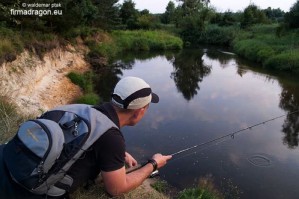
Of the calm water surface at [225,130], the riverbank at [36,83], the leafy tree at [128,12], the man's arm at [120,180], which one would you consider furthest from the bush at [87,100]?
the leafy tree at [128,12]

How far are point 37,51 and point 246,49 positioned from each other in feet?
61.3

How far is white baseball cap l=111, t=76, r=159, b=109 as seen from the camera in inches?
95.6

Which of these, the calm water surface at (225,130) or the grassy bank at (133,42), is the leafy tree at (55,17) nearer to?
the grassy bank at (133,42)

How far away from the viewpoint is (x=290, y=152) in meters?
8.99

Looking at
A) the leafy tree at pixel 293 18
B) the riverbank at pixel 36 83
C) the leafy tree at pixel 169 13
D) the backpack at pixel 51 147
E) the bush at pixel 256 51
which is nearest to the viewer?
the backpack at pixel 51 147

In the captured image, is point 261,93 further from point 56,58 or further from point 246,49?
point 246,49

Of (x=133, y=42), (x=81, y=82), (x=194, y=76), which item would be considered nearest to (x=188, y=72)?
(x=194, y=76)

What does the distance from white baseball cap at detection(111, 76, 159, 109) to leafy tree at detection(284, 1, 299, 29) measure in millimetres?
32119

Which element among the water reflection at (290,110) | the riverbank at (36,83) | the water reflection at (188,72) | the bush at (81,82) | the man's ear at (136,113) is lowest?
the water reflection at (188,72)

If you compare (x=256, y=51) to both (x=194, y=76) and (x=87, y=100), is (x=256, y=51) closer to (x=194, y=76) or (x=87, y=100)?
(x=194, y=76)

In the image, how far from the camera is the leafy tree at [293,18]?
31109 millimetres

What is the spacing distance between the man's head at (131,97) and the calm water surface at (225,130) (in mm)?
4931

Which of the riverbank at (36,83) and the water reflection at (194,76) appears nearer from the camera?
the riverbank at (36,83)

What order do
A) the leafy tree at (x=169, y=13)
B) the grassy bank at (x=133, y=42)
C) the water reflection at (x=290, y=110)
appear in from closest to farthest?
the water reflection at (x=290, y=110), the grassy bank at (x=133, y=42), the leafy tree at (x=169, y=13)
